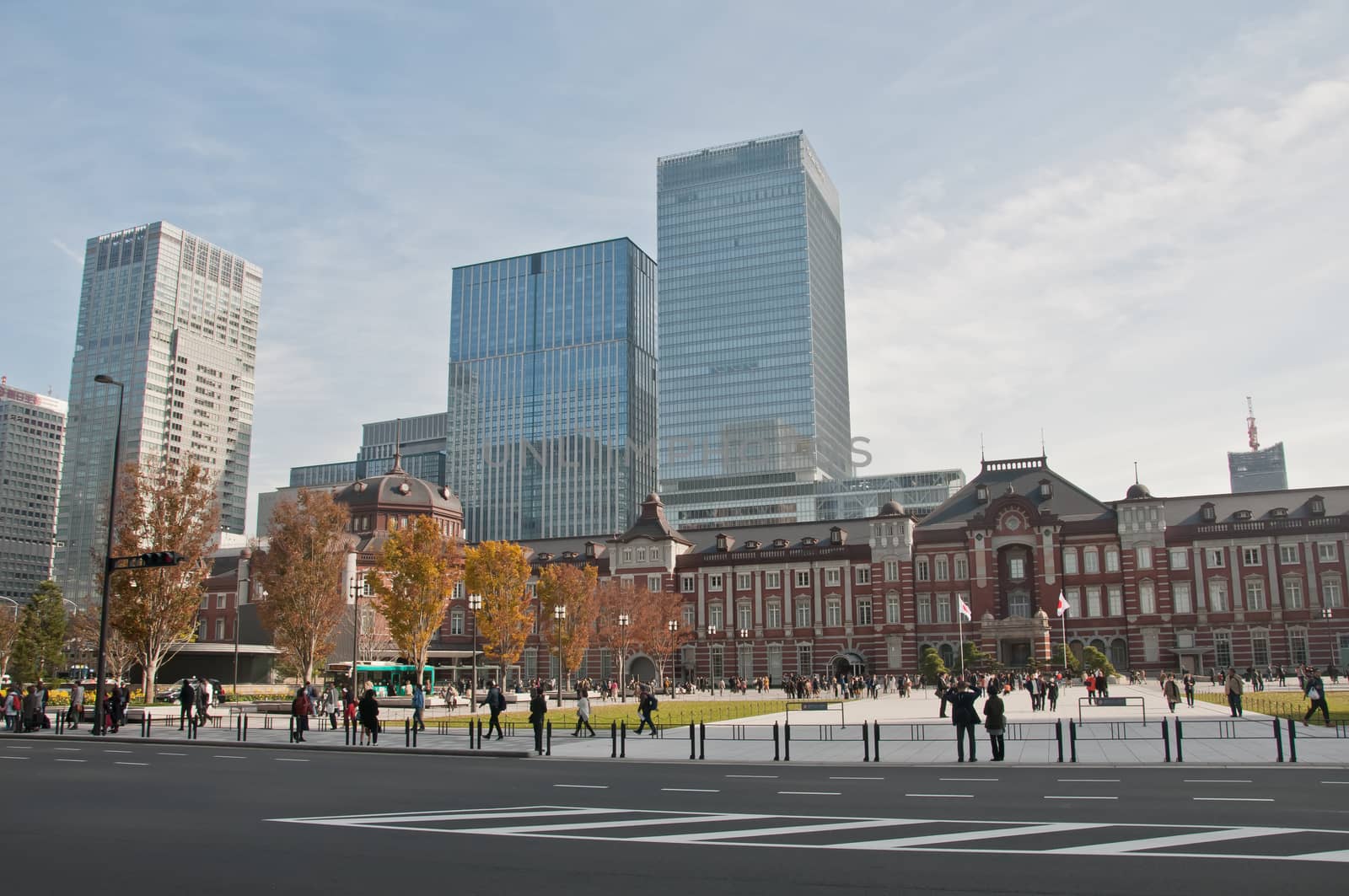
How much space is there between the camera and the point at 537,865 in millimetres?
12766

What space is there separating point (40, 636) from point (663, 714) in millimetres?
64626

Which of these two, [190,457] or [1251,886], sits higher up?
[190,457]

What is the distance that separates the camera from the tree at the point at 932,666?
75688 mm

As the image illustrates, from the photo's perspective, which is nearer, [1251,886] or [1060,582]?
[1251,886]

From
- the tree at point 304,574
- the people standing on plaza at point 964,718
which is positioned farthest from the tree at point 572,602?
the people standing on plaza at point 964,718

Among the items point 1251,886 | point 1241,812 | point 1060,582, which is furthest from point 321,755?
point 1060,582

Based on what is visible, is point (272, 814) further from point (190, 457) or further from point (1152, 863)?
point (190, 457)

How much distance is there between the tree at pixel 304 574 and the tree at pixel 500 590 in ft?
26.3

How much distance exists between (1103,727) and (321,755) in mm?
25908

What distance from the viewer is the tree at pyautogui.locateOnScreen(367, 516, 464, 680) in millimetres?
→ 55562

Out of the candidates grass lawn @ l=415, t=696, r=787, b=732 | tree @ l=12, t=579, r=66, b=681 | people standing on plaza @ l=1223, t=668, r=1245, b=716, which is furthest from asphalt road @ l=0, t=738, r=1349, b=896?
tree @ l=12, t=579, r=66, b=681

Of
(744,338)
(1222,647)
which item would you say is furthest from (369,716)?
(744,338)

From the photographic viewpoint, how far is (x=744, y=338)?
185 metres

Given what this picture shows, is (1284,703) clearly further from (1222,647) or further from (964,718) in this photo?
(1222,647)
